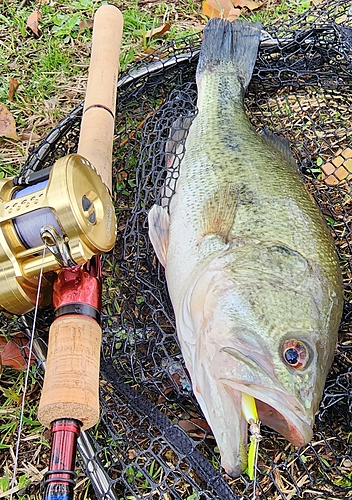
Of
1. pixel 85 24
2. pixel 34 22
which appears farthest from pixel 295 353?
pixel 34 22

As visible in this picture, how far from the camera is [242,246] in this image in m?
2.31

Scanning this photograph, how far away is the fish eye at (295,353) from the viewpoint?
1.94 meters

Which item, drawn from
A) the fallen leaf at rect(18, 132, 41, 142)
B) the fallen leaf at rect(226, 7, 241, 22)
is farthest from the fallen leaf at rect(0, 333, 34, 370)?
the fallen leaf at rect(226, 7, 241, 22)

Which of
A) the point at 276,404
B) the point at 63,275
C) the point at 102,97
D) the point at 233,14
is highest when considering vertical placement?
the point at 102,97

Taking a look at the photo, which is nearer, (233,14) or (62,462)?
(62,462)

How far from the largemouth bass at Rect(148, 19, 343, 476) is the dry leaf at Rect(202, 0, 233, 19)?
4.51 feet

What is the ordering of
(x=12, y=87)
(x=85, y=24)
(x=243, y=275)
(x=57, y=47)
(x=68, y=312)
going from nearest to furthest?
(x=68, y=312) → (x=243, y=275) → (x=12, y=87) → (x=57, y=47) → (x=85, y=24)

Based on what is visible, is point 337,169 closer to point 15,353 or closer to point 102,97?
point 102,97

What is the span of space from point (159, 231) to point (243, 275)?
1.94ft

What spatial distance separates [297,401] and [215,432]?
31 centimetres

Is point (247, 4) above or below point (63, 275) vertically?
above

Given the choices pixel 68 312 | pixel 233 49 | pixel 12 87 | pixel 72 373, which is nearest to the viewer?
pixel 72 373

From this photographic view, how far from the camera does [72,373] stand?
5.87 feet

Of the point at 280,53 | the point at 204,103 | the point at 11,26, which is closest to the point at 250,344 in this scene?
the point at 204,103
